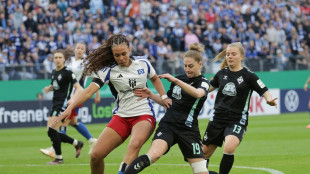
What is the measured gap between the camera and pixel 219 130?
9.34 m

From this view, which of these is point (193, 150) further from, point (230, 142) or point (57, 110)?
point (57, 110)

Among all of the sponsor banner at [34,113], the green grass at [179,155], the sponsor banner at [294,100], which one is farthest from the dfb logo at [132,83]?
the sponsor banner at [294,100]

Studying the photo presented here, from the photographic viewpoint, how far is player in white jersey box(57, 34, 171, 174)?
323 inches

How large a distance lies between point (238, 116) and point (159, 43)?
18756 mm

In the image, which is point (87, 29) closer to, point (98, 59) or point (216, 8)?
point (216, 8)

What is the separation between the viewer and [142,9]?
30.0 meters

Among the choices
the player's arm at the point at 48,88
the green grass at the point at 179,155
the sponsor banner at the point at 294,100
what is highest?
the player's arm at the point at 48,88

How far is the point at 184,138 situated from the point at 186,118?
0.89 ft

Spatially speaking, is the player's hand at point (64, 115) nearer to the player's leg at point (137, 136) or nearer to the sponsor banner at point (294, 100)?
the player's leg at point (137, 136)

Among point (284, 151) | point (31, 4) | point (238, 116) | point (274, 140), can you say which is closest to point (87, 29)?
point (31, 4)

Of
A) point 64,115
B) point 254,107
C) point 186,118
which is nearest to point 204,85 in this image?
point 186,118

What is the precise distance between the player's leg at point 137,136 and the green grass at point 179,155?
2.73 m

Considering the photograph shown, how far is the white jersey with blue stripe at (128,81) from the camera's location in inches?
328

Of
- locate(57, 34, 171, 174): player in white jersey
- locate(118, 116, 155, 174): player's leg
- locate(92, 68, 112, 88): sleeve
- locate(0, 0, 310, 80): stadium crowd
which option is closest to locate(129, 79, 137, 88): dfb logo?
locate(57, 34, 171, 174): player in white jersey
